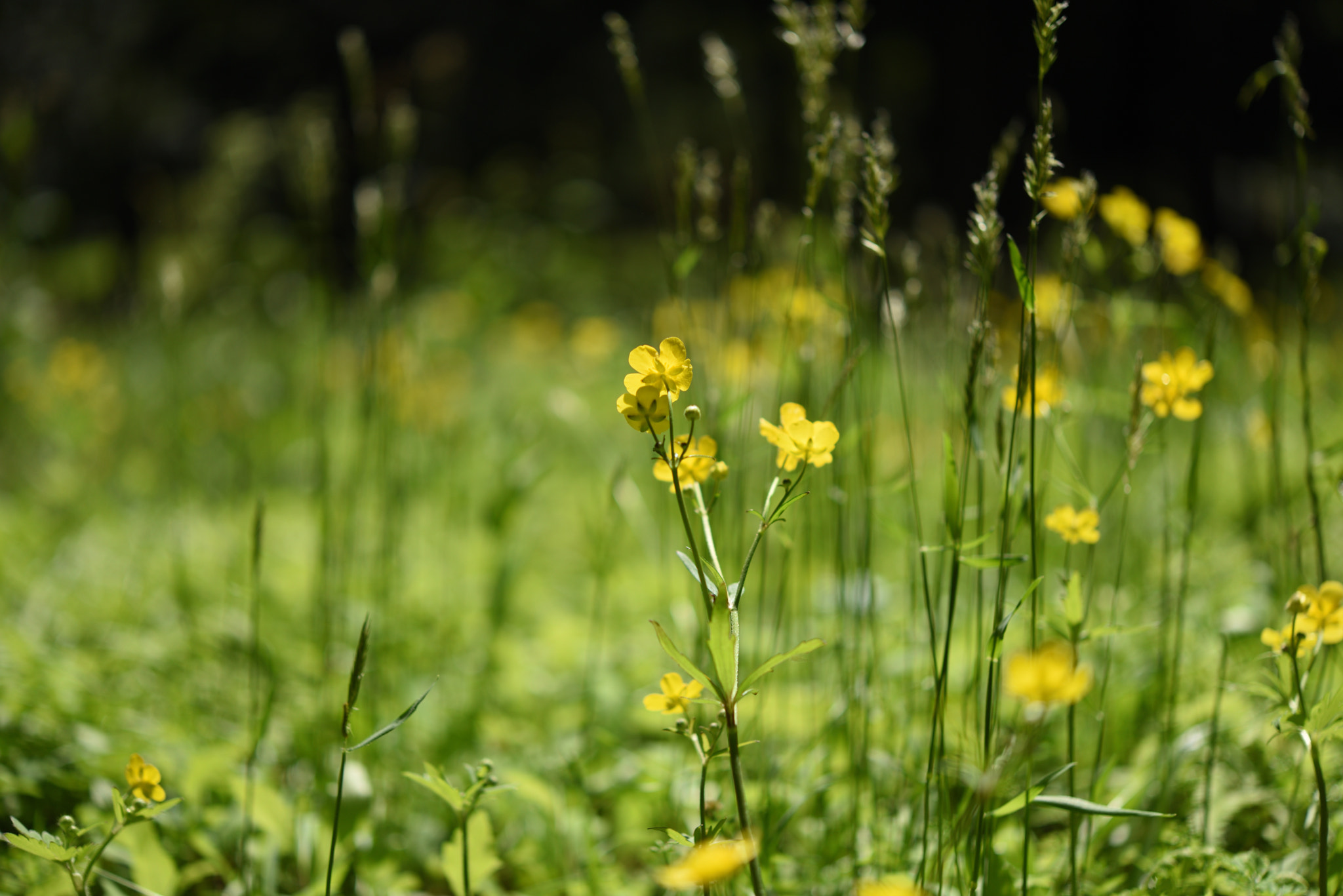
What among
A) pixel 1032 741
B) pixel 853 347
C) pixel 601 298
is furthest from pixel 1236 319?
pixel 601 298

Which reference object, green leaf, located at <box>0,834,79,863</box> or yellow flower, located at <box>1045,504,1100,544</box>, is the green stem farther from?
green leaf, located at <box>0,834,79,863</box>

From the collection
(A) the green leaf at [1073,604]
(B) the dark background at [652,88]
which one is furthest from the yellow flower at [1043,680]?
(B) the dark background at [652,88]

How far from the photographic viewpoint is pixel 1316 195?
81cm

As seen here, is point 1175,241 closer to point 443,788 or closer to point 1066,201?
point 1066,201

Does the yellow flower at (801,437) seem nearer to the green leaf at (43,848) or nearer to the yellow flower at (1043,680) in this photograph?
the yellow flower at (1043,680)

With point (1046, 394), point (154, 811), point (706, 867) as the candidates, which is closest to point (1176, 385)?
point (1046, 394)

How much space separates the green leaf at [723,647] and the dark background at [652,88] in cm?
447

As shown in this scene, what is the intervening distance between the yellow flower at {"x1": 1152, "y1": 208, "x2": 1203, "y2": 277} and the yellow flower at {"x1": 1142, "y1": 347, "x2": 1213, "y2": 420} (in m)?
0.29

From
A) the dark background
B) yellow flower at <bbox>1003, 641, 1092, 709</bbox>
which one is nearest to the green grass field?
yellow flower at <bbox>1003, 641, 1092, 709</bbox>

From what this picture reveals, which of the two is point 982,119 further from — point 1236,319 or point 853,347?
point 853,347

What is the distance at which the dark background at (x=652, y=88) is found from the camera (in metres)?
5.13

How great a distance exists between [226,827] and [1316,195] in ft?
4.32

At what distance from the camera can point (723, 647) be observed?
23.8 inches

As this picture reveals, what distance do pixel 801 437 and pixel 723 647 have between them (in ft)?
0.55
